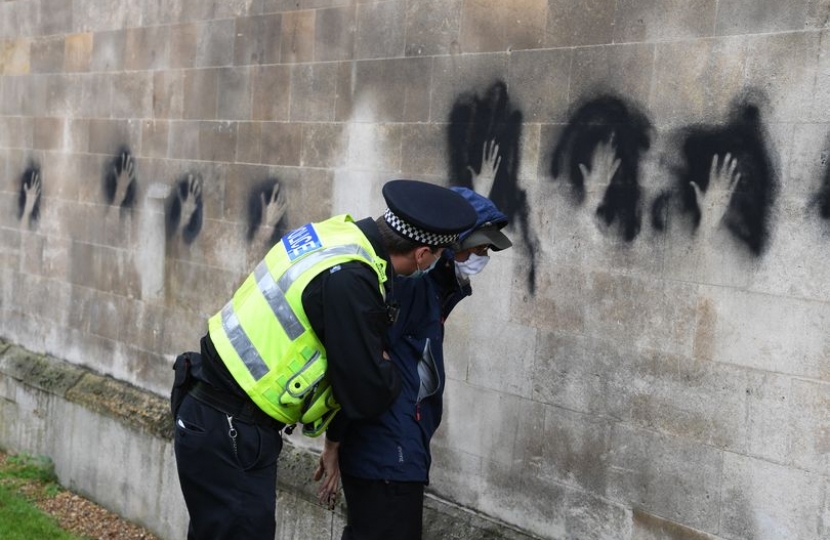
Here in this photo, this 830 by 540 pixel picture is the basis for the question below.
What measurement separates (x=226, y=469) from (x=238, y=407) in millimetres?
230

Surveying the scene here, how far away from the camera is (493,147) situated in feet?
16.6

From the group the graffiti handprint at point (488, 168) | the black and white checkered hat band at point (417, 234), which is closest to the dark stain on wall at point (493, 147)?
the graffiti handprint at point (488, 168)

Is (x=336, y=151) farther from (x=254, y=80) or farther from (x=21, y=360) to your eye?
(x=21, y=360)

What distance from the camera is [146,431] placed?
279 inches

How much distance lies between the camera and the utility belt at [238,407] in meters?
3.78

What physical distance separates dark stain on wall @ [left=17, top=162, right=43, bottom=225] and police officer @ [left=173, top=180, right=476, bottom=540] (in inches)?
199

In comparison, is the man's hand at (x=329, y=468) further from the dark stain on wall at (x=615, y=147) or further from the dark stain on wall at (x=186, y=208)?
the dark stain on wall at (x=186, y=208)

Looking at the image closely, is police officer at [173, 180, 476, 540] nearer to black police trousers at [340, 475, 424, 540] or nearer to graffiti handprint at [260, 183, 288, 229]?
black police trousers at [340, 475, 424, 540]

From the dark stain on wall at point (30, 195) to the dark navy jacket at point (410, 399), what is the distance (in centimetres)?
Result: 530

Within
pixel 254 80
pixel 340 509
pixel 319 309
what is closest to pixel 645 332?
pixel 319 309

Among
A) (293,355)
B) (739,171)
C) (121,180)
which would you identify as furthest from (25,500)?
(739,171)

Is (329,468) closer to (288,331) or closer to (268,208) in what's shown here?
(288,331)

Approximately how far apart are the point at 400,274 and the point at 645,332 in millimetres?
1194

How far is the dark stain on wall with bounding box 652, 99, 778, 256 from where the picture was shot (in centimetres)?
403
